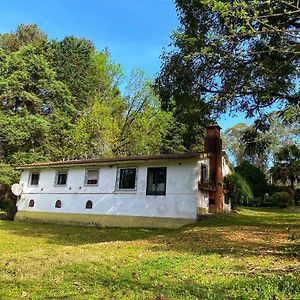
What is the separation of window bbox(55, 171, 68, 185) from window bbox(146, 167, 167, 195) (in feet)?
22.0

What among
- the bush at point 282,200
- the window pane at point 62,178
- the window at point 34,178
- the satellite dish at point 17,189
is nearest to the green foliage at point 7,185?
the satellite dish at point 17,189

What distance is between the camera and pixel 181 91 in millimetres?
14477

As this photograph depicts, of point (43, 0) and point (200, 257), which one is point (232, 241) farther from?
point (43, 0)

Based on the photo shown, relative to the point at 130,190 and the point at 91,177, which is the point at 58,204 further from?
the point at 130,190

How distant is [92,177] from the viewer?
2253 cm

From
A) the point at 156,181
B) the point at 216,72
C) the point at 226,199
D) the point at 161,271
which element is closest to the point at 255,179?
the point at 226,199

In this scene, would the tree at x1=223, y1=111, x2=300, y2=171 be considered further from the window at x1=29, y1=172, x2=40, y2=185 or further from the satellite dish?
the satellite dish

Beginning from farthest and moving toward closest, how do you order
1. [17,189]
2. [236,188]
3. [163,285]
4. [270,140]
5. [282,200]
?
[270,140], [282,200], [17,189], [236,188], [163,285]

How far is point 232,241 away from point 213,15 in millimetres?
8189

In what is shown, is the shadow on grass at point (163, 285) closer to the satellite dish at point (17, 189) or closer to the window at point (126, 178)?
the window at point (126, 178)

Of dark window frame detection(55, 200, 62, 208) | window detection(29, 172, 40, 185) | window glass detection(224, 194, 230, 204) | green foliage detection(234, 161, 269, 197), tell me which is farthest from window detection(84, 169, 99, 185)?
green foliage detection(234, 161, 269, 197)

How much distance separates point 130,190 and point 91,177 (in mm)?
3389

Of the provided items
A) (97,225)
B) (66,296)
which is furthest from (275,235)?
(97,225)

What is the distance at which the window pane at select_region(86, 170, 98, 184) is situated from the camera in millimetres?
22317
